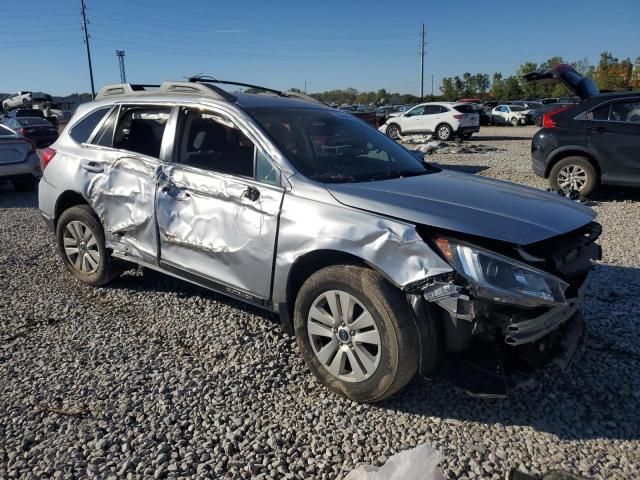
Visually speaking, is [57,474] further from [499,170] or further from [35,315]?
[499,170]

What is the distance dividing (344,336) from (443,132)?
66.6 ft

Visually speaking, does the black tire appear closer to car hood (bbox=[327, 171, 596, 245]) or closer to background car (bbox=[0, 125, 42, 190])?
background car (bbox=[0, 125, 42, 190])

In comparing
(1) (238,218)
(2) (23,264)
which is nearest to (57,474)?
(1) (238,218)

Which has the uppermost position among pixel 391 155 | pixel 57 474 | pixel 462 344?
pixel 391 155

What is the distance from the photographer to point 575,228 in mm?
2938

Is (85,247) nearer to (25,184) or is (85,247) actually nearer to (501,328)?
(501,328)

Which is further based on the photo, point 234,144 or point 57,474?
point 234,144

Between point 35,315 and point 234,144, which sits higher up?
point 234,144

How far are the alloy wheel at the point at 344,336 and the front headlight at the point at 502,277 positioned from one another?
0.57m

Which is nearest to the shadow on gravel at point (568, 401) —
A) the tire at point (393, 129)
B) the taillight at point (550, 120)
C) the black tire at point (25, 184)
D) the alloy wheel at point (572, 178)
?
the alloy wheel at point (572, 178)

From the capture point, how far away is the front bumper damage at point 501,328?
260 cm

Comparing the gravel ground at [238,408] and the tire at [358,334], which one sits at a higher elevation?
the tire at [358,334]

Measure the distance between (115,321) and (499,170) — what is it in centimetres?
1079

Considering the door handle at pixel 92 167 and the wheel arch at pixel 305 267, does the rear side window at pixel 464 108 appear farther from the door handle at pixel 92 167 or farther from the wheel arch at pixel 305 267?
the wheel arch at pixel 305 267
